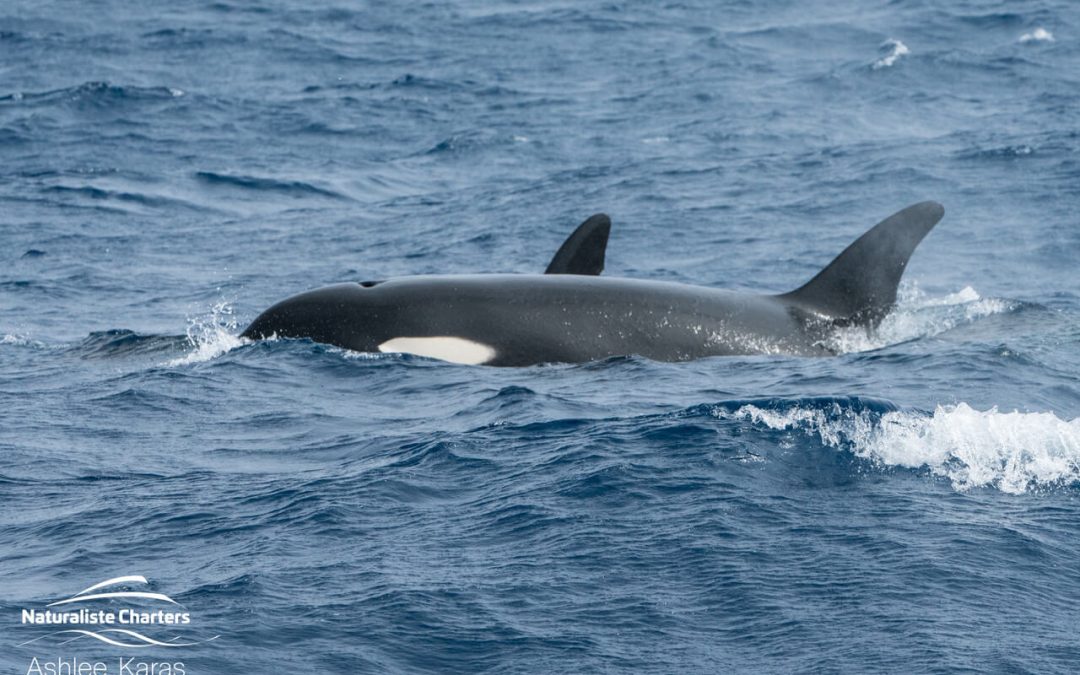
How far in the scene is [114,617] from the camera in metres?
8.80

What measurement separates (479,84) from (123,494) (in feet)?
88.3

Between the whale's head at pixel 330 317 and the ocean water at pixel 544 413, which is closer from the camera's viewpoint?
the ocean water at pixel 544 413

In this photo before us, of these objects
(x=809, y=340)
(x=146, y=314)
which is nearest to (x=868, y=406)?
(x=809, y=340)

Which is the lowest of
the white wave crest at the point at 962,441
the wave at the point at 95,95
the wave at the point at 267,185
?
the wave at the point at 267,185

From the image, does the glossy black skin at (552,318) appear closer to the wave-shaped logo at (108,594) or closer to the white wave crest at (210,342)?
the white wave crest at (210,342)

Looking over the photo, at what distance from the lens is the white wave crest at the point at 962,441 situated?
10.6m

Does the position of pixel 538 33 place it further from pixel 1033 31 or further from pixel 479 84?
pixel 1033 31

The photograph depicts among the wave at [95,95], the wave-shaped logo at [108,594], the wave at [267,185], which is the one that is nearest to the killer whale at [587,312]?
the wave-shaped logo at [108,594]

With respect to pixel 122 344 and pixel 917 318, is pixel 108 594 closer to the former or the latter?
pixel 122 344

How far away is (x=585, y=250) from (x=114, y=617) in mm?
7332

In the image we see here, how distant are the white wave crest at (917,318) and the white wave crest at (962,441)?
10.4 feet

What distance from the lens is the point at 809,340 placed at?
1477cm

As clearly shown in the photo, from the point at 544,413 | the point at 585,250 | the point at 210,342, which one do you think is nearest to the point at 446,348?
the point at 585,250

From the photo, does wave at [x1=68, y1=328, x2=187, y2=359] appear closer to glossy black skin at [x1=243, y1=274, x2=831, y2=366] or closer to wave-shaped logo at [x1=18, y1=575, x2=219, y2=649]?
glossy black skin at [x1=243, y1=274, x2=831, y2=366]
